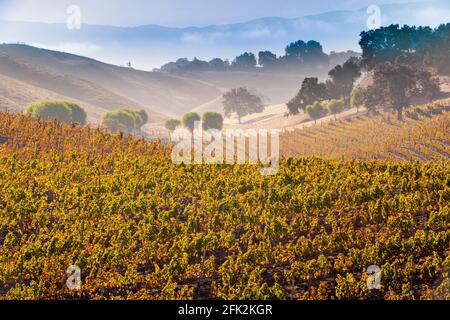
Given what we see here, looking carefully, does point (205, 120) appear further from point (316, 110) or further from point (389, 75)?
point (389, 75)

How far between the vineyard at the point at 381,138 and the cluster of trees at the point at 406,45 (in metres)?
32.4

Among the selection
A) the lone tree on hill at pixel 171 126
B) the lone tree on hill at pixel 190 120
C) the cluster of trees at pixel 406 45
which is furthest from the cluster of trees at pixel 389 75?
the lone tree on hill at pixel 171 126

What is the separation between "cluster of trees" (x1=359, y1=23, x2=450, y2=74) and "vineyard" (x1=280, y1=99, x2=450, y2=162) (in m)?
32.4

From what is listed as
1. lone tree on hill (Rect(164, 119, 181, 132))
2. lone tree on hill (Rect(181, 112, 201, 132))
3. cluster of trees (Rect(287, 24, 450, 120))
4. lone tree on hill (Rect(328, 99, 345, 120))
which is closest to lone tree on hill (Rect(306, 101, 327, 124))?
cluster of trees (Rect(287, 24, 450, 120))

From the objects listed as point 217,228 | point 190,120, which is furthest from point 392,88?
point 217,228

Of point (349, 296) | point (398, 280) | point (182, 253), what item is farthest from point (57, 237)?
point (398, 280)

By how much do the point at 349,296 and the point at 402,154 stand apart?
32063 millimetres

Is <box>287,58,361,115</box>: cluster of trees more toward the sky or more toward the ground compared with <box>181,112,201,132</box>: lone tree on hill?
more toward the sky

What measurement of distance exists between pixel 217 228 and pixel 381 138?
127 feet

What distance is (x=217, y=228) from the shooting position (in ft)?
65.2

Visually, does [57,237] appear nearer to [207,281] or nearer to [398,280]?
[207,281]

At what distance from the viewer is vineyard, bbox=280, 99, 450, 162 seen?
4500cm

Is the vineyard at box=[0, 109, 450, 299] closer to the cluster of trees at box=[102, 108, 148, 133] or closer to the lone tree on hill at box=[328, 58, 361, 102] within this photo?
the cluster of trees at box=[102, 108, 148, 133]

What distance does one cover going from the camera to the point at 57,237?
60.3 ft
